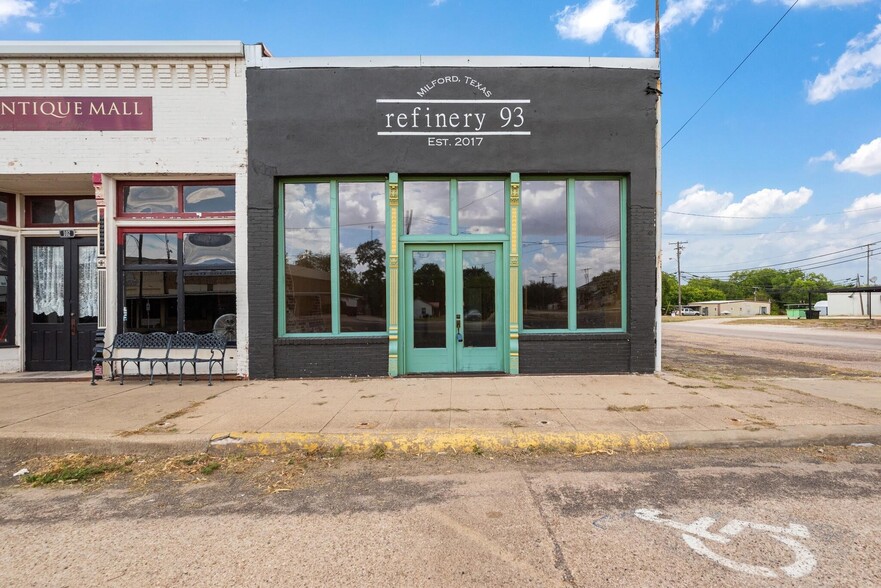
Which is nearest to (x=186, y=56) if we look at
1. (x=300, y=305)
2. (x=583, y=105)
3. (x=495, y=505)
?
(x=300, y=305)

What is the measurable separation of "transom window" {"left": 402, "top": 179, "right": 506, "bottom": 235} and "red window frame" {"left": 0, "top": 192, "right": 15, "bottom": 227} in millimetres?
8061

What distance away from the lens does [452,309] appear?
27.5 feet

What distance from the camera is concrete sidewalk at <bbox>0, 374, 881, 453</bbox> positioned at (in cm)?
499

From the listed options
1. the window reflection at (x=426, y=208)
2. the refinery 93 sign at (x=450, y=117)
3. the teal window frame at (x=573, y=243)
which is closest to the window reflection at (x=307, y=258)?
the window reflection at (x=426, y=208)

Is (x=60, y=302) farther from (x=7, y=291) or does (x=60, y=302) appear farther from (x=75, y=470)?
(x=75, y=470)

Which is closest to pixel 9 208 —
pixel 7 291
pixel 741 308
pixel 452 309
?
pixel 7 291

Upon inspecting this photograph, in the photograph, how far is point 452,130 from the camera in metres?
8.26

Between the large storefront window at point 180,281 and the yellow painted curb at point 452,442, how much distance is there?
417cm

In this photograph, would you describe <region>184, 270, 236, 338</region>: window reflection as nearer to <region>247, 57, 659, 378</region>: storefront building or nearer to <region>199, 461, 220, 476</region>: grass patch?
<region>247, 57, 659, 378</region>: storefront building

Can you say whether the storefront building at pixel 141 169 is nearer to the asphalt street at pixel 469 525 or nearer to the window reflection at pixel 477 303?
the window reflection at pixel 477 303

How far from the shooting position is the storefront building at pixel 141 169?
803 cm

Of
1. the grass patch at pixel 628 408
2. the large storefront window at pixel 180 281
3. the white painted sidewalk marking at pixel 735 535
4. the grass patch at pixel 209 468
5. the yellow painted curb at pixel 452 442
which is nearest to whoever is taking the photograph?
the white painted sidewalk marking at pixel 735 535

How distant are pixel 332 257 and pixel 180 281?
3.01m

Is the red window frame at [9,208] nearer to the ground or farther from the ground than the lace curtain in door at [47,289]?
farther from the ground
